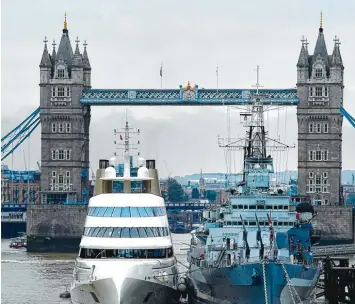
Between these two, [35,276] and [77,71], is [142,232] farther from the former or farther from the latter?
[77,71]

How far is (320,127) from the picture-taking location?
143 metres

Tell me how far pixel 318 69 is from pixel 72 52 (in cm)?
2753

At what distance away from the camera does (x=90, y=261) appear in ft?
222

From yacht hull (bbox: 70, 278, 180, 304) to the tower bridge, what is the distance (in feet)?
231

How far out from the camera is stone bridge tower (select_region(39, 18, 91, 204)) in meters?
146

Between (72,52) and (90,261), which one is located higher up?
(72,52)

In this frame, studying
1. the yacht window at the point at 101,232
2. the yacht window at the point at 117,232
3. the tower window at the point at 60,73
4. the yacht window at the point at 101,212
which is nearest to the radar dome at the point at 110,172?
the yacht window at the point at 101,212

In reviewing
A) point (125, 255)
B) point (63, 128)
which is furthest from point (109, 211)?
point (63, 128)

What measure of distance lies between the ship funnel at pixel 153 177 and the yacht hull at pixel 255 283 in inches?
251

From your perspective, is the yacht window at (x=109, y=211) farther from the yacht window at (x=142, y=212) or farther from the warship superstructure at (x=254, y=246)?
the warship superstructure at (x=254, y=246)

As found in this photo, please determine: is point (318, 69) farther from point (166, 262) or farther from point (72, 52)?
point (166, 262)

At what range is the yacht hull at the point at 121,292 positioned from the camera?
6594cm

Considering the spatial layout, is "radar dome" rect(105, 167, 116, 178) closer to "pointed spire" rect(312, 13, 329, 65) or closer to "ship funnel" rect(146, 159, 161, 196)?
"ship funnel" rect(146, 159, 161, 196)

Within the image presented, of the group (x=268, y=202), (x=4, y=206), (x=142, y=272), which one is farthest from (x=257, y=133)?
(x=4, y=206)
